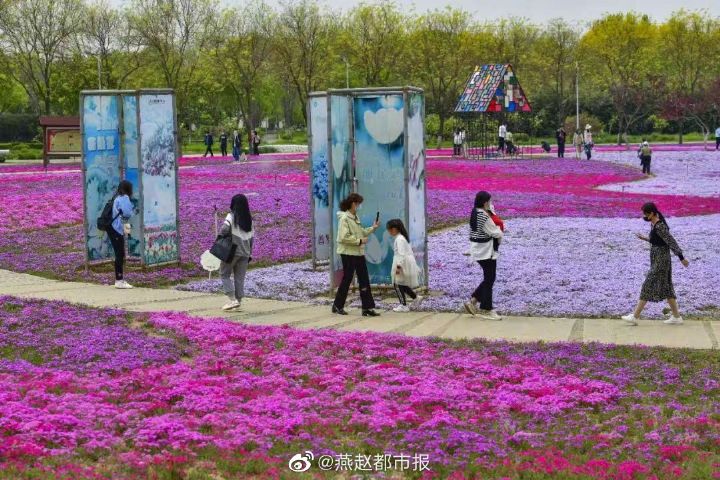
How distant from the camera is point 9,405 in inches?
413

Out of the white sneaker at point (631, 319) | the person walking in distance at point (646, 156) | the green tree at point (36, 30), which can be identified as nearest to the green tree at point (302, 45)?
the green tree at point (36, 30)

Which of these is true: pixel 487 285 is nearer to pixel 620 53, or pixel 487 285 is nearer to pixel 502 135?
pixel 502 135

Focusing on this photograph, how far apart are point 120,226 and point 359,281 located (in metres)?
5.14

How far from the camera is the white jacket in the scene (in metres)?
16.6

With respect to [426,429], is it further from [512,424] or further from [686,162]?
[686,162]

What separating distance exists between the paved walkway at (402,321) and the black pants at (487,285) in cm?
26

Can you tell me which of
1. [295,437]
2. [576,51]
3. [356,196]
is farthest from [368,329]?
[576,51]

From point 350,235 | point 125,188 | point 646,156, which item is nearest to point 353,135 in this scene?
point 350,235

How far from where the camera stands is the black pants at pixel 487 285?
1595 cm

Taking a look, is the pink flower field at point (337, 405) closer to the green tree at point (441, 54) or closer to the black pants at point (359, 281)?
the black pants at point (359, 281)

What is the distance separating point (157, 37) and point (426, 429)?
2747 inches

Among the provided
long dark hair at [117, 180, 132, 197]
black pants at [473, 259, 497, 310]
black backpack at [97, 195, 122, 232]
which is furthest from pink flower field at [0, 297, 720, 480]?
long dark hair at [117, 180, 132, 197]

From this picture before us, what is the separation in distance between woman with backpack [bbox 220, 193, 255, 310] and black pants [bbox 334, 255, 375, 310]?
1471mm

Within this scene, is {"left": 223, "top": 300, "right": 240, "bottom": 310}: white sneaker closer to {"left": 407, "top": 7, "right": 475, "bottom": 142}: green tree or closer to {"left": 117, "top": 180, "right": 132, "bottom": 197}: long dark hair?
{"left": 117, "top": 180, "right": 132, "bottom": 197}: long dark hair
